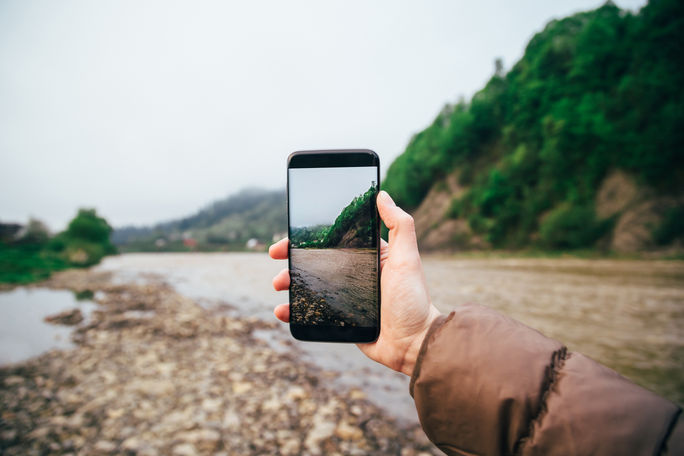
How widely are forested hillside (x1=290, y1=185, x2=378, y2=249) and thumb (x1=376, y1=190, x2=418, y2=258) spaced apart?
0.19ft

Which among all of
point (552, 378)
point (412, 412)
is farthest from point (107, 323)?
point (552, 378)

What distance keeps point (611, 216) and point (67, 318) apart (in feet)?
120

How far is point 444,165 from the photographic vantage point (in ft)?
135

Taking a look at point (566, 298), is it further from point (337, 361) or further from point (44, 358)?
point (44, 358)

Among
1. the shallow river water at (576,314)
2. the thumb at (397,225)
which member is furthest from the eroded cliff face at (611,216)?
the thumb at (397,225)

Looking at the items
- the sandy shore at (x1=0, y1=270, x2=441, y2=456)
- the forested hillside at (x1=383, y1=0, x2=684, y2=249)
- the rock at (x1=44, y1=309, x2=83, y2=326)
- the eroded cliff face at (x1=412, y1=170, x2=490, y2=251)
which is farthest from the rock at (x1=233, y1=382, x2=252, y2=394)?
the eroded cliff face at (x1=412, y1=170, x2=490, y2=251)

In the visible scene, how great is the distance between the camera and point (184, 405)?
13.2 feet

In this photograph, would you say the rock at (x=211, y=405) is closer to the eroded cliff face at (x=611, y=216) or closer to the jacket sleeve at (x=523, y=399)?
the jacket sleeve at (x=523, y=399)

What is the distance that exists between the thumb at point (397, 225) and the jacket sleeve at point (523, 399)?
46 centimetres

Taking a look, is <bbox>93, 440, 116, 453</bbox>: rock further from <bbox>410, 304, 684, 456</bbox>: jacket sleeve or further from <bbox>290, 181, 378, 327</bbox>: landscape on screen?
<bbox>410, 304, 684, 456</bbox>: jacket sleeve

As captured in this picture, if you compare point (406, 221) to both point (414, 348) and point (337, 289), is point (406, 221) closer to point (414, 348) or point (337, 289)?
point (337, 289)

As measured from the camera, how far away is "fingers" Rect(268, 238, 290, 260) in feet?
5.92

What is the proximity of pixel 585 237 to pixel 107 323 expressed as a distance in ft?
107

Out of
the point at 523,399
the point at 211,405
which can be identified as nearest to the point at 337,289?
the point at 523,399
